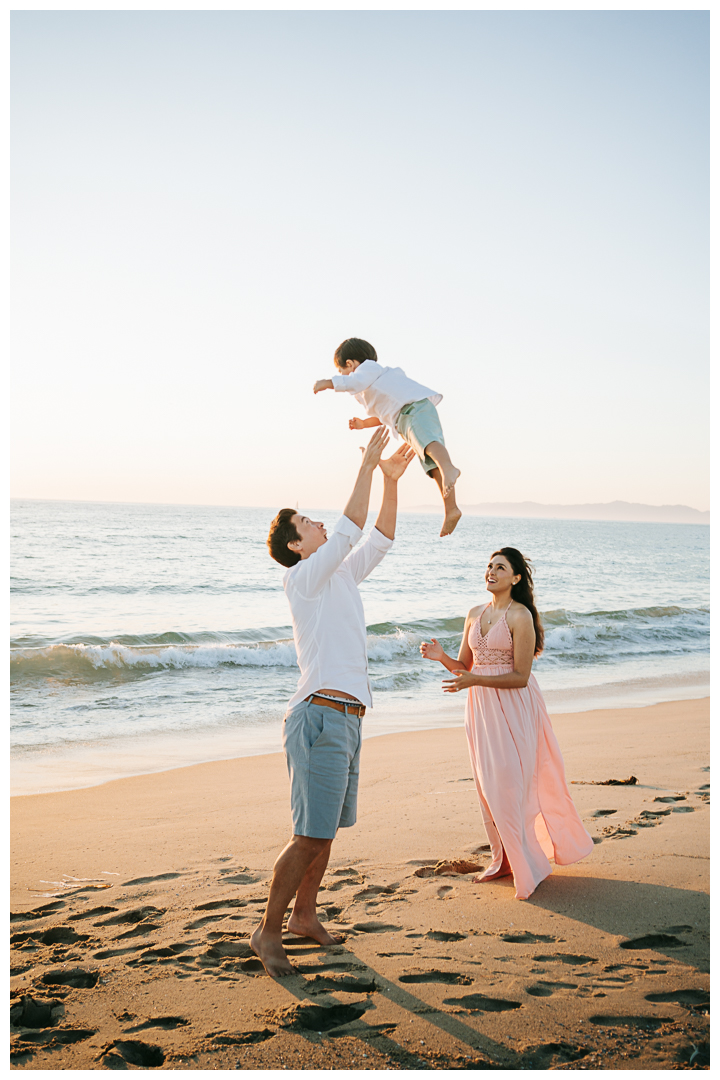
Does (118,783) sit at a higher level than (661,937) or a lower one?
lower

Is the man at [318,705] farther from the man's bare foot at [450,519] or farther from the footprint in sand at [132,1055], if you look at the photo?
the footprint in sand at [132,1055]

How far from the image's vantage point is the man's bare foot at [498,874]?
14.3ft

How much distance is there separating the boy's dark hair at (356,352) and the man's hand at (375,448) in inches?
29.2

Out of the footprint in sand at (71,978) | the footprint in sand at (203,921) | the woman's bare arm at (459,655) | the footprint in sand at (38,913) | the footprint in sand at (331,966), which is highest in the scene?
the woman's bare arm at (459,655)

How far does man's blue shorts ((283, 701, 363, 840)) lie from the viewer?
11.4 feet

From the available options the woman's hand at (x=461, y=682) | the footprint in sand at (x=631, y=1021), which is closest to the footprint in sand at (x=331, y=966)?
the footprint in sand at (x=631, y=1021)

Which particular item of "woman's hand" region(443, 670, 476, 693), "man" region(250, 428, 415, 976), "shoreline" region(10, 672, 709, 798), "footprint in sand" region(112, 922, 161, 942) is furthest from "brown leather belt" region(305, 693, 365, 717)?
"shoreline" region(10, 672, 709, 798)

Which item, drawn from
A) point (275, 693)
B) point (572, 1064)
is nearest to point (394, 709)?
point (275, 693)

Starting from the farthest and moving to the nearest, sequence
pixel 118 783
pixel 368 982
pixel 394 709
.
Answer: pixel 394 709 < pixel 118 783 < pixel 368 982

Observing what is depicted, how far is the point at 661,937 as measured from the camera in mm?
3537

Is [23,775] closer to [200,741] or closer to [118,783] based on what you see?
[118,783]

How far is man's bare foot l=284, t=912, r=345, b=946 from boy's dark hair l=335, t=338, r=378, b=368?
293cm

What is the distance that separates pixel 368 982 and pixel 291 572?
5.78 feet

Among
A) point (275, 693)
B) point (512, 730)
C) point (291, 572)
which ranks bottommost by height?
point (275, 693)
